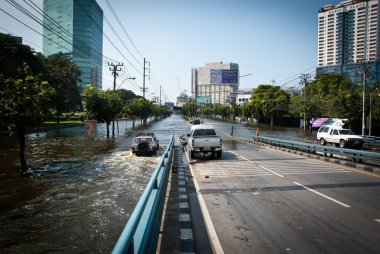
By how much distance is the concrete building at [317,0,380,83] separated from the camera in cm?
10569

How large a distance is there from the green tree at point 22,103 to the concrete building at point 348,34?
9485 centimetres

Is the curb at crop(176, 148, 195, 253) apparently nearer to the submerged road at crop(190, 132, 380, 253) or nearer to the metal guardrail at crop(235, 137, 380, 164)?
the submerged road at crop(190, 132, 380, 253)

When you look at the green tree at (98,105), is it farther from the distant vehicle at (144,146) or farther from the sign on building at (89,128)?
the distant vehicle at (144,146)

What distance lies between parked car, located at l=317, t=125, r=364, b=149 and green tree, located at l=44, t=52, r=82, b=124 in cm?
4724

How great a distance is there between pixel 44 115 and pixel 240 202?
41.1 ft

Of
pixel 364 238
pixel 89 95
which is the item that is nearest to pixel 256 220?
pixel 364 238

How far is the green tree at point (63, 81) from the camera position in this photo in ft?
203

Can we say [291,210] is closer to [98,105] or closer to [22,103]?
[22,103]

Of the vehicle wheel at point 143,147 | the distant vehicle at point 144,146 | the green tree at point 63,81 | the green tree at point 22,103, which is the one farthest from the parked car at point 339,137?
the green tree at point 63,81

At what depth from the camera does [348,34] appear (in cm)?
11662

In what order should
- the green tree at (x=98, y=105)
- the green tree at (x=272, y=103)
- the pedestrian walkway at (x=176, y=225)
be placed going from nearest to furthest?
1. the pedestrian walkway at (x=176, y=225)
2. the green tree at (x=98, y=105)
3. the green tree at (x=272, y=103)

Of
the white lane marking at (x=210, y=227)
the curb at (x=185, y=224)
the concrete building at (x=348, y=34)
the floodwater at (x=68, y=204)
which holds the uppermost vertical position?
the concrete building at (x=348, y=34)

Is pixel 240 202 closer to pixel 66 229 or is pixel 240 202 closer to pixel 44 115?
pixel 66 229

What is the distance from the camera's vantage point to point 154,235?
5.43m
